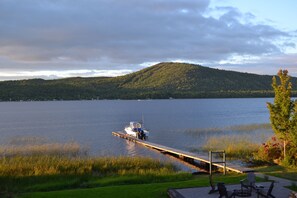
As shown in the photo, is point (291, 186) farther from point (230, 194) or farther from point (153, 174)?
point (153, 174)

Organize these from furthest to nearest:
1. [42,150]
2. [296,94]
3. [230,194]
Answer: [296,94], [42,150], [230,194]

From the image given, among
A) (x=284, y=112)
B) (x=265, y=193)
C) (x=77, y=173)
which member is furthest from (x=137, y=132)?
(x=265, y=193)

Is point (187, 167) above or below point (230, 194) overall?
below

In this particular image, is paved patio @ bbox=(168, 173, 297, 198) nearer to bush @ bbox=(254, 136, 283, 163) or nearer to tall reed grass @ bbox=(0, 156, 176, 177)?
tall reed grass @ bbox=(0, 156, 176, 177)

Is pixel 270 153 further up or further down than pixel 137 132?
further up

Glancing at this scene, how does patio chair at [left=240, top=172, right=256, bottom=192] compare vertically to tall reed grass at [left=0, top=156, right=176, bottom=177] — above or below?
above

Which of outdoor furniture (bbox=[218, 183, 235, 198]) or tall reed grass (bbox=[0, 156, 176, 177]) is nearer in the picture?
outdoor furniture (bbox=[218, 183, 235, 198])

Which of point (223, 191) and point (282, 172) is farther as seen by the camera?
point (282, 172)

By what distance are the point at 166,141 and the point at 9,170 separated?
94.4ft

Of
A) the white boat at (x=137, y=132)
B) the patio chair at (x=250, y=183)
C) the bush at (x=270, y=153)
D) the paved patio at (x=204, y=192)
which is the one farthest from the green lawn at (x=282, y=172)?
the white boat at (x=137, y=132)

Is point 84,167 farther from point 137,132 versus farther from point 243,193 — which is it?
point 137,132

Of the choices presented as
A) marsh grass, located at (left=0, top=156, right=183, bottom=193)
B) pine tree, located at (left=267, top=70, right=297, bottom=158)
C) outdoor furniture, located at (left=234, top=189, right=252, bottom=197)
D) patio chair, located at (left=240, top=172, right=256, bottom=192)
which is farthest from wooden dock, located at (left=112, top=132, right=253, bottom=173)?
outdoor furniture, located at (left=234, top=189, right=252, bottom=197)

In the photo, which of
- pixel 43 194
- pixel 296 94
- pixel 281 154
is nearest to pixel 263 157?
pixel 281 154

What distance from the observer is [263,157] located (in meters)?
26.1
